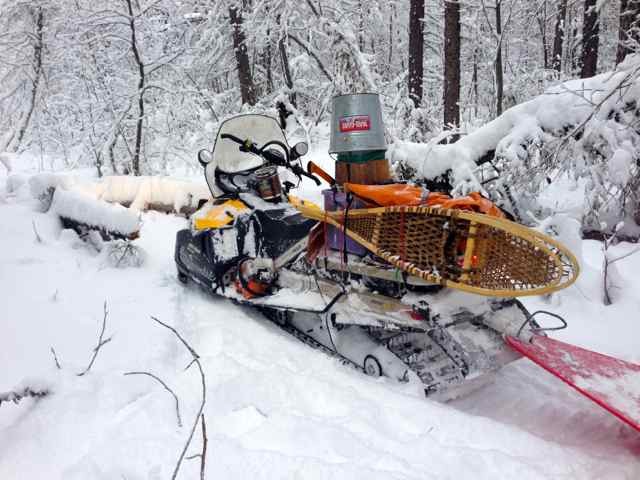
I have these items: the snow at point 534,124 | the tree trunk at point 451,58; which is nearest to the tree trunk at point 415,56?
the tree trunk at point 451,58

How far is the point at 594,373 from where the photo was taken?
8.07 ft

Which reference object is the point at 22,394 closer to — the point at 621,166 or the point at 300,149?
the point at 300,149

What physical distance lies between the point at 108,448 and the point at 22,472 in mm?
322

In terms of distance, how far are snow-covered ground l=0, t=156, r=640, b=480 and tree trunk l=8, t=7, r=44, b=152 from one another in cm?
925

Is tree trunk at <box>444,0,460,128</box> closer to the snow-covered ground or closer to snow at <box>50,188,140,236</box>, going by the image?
the snow-covered ground

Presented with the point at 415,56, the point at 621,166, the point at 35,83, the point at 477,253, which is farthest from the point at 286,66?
the point at 477,253

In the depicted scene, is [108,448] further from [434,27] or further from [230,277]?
[434,27]

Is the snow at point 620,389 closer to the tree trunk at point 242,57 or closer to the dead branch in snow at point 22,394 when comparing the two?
the dead branch in snow at point 22,394

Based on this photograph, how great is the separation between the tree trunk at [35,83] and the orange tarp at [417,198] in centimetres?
1122

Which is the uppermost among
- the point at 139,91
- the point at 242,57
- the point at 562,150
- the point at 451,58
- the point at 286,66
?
the point at 242,57

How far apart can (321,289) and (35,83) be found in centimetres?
1113

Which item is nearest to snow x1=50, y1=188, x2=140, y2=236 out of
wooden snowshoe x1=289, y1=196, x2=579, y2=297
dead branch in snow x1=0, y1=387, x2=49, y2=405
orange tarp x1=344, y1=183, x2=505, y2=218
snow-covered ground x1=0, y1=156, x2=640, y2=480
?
snow-covered ground x1=0, y1=156, x2=640, y2=480

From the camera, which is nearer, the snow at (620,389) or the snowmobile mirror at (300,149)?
the snow at (620,389)

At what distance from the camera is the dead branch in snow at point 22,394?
7.14ft
